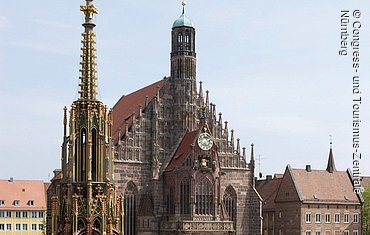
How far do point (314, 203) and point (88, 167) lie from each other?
7103 centimetres

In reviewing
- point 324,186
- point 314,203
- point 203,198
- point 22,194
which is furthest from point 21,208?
point 203,198

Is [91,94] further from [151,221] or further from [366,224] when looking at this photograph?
[366,224]

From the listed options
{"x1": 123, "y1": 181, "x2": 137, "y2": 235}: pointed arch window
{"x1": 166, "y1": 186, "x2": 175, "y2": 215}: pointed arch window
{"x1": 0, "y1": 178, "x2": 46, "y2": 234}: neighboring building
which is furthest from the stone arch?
{"x1": 0, "y1": 178, "x2": 46, "y2": 234}: neighboring building

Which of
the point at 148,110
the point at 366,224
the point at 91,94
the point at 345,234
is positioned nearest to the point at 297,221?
the point at 345,234

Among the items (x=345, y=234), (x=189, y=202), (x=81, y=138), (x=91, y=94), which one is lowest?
(x=345, y=234)

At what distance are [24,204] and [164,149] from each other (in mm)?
46447

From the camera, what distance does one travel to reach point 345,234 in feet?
294

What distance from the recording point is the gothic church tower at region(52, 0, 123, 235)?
17891 millimetres

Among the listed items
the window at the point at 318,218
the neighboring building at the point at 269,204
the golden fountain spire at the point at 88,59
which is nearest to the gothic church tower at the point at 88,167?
the golden fountain spire at the point at 88,59

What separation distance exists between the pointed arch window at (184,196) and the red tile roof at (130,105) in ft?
25.7

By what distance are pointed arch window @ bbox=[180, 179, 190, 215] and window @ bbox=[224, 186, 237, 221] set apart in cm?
632

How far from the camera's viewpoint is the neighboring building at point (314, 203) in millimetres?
85500

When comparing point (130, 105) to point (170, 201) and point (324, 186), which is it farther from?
point (324, 186)

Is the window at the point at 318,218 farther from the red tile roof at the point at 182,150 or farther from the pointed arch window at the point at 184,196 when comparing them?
the pointed arch window at the point at 184,196
